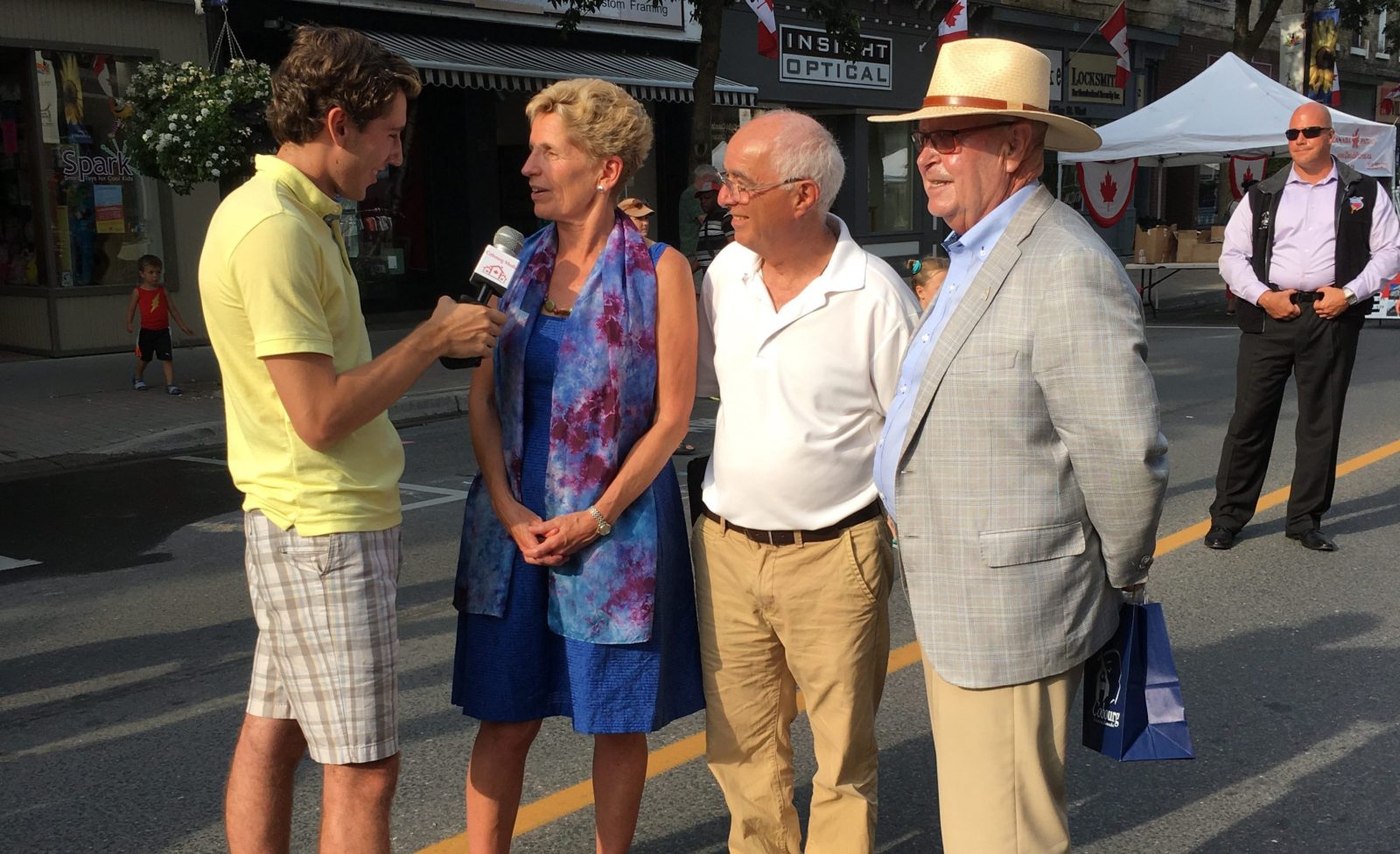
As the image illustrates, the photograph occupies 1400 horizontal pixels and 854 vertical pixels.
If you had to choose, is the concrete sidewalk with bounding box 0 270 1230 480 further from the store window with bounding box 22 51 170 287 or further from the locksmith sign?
the locksmith sign

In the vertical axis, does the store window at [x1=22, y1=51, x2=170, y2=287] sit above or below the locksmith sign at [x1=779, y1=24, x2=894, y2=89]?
below

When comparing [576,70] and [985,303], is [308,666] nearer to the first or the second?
[985,303]

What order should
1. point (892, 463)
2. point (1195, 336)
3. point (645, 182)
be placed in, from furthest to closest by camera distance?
point (645, 182) < point (1195, 336) < point (892, 463)

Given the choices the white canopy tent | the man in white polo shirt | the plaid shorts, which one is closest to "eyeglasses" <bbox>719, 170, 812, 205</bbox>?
the man in white polo shirt

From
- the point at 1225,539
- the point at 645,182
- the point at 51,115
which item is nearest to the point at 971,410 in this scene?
the point at 1225,539

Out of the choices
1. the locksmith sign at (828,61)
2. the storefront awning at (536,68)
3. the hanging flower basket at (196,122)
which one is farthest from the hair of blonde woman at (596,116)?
the locksmith sign at (828,61)

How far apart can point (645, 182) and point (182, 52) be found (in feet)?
24.8

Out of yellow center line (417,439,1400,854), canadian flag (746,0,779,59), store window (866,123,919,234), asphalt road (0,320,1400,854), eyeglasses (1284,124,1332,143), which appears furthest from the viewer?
store window (866,123,919,234)

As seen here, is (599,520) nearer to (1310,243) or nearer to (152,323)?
(1310,243)

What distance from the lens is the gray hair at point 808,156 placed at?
2.83 metres

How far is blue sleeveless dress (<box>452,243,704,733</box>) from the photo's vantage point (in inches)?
113

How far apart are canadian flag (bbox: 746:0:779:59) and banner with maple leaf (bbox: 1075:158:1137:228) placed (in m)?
4.72

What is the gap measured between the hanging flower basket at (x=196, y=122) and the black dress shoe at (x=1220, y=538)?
7608 mm

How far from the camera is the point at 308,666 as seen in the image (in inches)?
100
